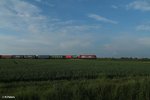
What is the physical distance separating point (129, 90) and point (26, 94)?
14.8ft

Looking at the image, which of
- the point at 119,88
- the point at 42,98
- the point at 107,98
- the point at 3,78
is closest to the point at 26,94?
the point at 42,98

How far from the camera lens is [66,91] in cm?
1073

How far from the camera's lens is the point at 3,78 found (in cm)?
2355

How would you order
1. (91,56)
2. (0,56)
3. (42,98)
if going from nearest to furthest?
(42,98)
(0,56)
(91,56)

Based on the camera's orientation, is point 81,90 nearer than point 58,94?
No

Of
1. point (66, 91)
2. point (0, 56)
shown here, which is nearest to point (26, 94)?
point (66, 91)

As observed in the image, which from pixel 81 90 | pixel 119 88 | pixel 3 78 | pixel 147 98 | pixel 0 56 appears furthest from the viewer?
pixel 0 56

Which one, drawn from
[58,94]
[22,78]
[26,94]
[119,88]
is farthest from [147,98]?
[22,78]

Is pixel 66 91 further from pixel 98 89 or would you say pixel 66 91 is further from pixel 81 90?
pixel 98 89

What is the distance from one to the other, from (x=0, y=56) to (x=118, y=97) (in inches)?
5655

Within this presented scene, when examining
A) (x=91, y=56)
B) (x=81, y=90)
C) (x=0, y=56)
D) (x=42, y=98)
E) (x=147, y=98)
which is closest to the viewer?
(x=42, y=98)

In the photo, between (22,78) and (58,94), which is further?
(22,78)

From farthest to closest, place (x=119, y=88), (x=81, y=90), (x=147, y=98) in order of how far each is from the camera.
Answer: (x=119, y=88) → (x=81, y=90) → (x=147, y=98)

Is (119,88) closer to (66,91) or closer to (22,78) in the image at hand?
(66,91)
